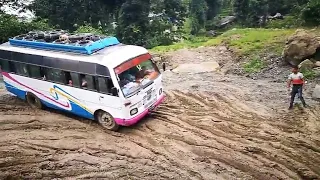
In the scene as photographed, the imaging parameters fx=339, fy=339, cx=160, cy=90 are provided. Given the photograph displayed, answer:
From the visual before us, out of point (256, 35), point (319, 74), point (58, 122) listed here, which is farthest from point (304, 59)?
point (58, 122)

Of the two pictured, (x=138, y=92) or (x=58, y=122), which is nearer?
(x=138, y=92)

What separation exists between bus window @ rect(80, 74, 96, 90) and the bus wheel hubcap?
3.27 feet

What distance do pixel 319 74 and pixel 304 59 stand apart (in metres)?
1.45

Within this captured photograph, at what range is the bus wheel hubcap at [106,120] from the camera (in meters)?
10.7

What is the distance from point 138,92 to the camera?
401 inches

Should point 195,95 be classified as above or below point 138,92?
below

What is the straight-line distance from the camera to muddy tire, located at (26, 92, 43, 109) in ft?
40.9

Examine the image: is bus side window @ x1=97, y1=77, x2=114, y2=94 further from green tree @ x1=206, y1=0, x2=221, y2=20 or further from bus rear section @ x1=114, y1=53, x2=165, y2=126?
green tree @ x1=206, y1=0, x2=221, y2=20

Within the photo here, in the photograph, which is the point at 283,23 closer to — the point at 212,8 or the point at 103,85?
the point at 212,8

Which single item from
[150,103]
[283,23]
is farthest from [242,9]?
[150,103]

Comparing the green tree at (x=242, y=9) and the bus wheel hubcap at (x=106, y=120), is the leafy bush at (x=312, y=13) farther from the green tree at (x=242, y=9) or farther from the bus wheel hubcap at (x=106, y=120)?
the bus wheel hubcap at (x=106, y=120)

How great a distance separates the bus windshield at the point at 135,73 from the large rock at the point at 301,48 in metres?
6.95

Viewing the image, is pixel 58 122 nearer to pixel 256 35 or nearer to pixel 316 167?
pixel 316 167

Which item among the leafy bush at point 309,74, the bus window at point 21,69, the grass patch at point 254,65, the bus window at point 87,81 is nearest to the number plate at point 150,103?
the bus window at point 87,81
